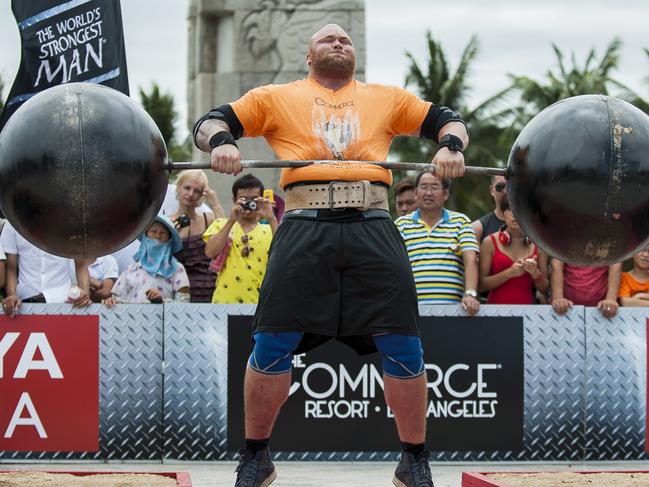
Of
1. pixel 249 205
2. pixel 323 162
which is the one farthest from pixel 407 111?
pixel 249 205

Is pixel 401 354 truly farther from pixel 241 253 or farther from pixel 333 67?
pixel 241 253

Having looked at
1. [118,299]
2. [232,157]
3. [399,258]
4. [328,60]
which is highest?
[328,60]

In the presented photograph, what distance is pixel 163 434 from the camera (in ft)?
28.1

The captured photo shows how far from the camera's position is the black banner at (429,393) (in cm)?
855

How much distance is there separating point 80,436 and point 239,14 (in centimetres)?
740

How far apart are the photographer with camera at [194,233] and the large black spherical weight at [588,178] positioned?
383 cm

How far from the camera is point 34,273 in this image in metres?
8.77

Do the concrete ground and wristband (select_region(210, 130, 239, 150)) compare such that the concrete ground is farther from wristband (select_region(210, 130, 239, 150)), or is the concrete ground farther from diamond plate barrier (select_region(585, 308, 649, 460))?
wristband (select_region(210, 130, 239, 150))

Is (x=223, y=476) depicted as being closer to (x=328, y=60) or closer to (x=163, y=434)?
(x=163, y=434)

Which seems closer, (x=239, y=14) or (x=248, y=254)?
(x=248, y=254)

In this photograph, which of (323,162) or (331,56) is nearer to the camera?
(323,162)

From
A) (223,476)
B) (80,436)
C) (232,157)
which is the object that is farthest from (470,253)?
(232,157)

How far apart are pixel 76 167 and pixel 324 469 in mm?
3503

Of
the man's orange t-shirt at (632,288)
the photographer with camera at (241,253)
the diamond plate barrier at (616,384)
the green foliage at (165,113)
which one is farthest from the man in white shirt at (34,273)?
the green foliage at (165,113)
